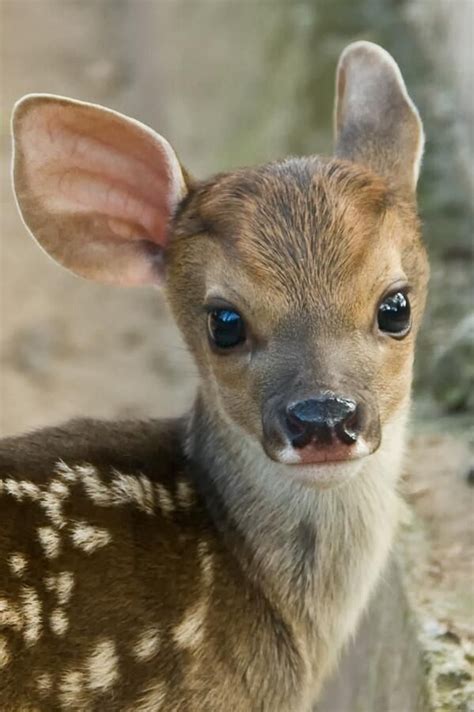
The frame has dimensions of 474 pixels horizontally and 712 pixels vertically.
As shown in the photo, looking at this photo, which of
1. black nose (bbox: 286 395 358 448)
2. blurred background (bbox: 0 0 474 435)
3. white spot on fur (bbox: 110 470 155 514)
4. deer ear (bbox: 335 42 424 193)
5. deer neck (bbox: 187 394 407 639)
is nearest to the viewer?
black nose (bbox: 286 395 358 448)

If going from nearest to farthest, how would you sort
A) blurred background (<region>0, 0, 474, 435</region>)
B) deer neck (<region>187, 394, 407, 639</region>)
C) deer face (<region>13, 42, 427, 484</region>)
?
1. deer face (<region>13, 42, 427, 484</region>)
2. deer neck (<region>187, 394, 407, 639</region>)
3. blurred background (<region>0, 0, 474, 435</region>)

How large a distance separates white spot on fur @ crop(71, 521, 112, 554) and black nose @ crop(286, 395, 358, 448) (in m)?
0.41

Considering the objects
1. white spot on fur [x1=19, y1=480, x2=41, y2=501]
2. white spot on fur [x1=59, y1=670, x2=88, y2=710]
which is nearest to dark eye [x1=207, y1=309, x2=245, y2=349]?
white spot on fur [x1=19, y1=480, x2=41, y2=501]

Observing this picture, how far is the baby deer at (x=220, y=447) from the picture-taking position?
2268mm

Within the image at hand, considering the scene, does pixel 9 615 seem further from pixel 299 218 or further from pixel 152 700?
pixel 299 218

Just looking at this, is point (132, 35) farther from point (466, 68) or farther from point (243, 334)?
point (243, 334)

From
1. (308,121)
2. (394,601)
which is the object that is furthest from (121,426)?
(308,121)

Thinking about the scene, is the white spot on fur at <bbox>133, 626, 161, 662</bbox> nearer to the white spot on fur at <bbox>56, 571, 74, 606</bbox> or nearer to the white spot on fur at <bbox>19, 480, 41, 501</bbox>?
the white spot on fur at <bbox>56, 571, 74, 606</bbox>

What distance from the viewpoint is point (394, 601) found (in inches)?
115

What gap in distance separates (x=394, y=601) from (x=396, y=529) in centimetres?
23

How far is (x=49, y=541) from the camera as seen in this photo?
2312 mm

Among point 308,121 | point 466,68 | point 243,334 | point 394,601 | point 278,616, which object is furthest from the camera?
point 308,121

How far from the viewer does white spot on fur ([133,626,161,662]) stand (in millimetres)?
2375

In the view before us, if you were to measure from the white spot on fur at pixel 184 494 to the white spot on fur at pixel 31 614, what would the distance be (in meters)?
0.43
